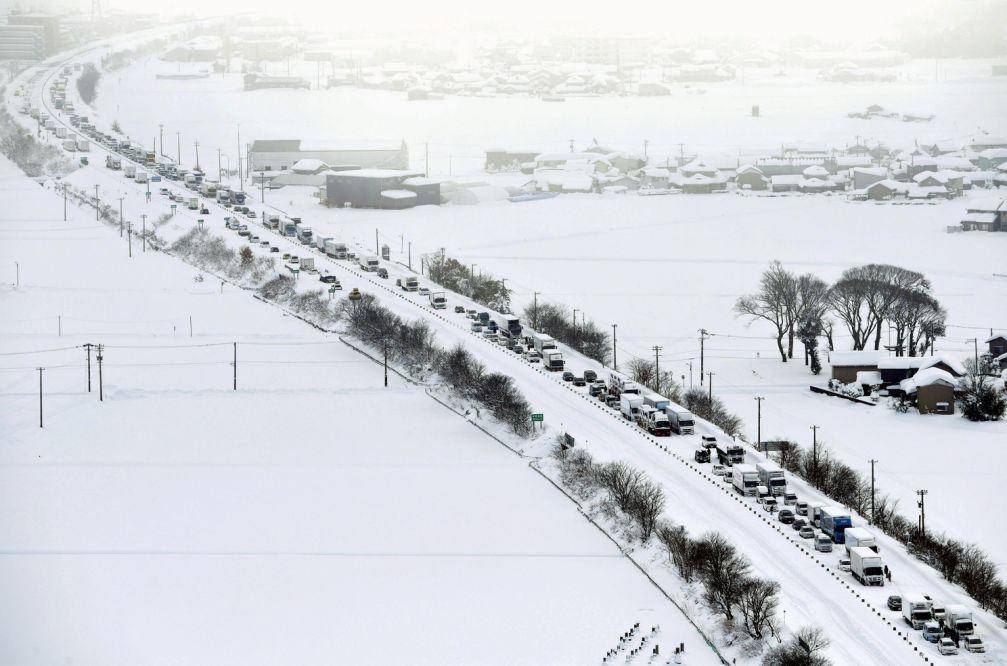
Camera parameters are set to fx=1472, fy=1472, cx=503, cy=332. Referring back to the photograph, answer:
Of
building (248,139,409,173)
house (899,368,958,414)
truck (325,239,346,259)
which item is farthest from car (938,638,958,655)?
building (248,139,409,173)

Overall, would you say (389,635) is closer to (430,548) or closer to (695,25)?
(430,548)

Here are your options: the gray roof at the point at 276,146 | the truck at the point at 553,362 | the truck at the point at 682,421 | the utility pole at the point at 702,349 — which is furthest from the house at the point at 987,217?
the gray roof at the point at 276,146

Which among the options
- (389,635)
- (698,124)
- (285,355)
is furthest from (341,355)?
(698,124)

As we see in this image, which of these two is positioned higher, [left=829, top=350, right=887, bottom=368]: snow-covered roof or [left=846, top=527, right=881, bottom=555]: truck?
[left=829, top=350, right=887, bottom=368]: snow-covered roof

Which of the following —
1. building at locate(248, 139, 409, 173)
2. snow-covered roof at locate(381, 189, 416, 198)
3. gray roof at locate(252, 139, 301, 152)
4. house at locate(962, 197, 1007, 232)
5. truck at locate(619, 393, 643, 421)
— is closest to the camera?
truck at locate(619, 393, 643, 421)

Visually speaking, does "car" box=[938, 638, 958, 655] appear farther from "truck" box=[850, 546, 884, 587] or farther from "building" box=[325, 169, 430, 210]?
"building" box=[325, 169, 430, 210]
